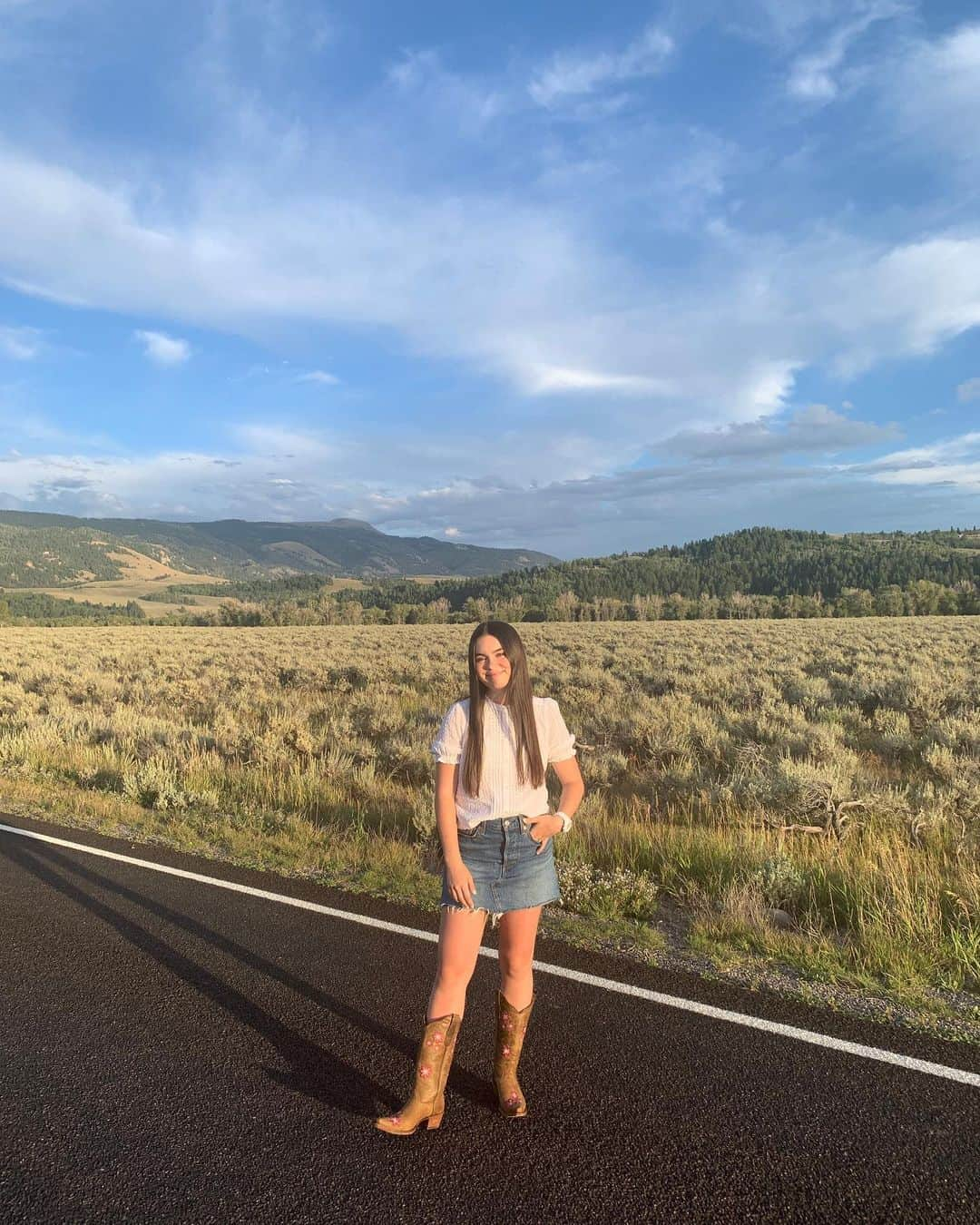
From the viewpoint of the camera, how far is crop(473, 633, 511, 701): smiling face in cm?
300

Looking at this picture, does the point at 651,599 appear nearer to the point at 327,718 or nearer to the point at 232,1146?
the point at 327,718

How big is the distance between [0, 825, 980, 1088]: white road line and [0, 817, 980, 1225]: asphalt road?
6 cm

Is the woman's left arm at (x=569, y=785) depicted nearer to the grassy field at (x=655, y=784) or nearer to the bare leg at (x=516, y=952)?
the bare leg at (x=516, y=952)

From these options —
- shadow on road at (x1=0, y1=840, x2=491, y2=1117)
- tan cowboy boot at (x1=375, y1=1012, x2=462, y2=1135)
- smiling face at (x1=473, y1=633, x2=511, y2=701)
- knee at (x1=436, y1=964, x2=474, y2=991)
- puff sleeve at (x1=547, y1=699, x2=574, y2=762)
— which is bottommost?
shadow on road at (x1=0, y1=840, x2=491, y2=1117)

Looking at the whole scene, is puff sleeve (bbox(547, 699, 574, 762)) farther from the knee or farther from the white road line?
the white road line

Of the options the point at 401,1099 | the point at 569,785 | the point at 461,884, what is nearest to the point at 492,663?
the point at 569,785

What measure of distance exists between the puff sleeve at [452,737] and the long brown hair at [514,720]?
1.3 inches

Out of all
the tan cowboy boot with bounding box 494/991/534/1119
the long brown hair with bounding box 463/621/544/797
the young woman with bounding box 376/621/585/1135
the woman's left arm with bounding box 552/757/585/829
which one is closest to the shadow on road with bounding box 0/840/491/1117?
the tan cowboy boot with bounding box 494/991/534/1119

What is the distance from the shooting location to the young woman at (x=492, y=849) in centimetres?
293

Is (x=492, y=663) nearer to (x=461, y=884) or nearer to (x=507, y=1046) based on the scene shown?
(x=461, y=884)

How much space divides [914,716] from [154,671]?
67.8 ft

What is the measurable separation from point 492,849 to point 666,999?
6.23ft

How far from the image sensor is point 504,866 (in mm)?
3020

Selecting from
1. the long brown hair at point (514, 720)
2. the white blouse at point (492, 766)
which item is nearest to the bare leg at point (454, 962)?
the white blouse at point (492, 766)
